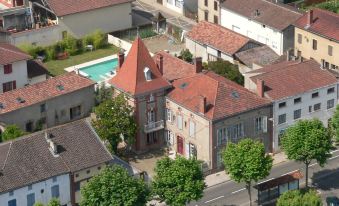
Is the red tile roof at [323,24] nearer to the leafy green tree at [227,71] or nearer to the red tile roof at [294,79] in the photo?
the red tile roof at [294,79]

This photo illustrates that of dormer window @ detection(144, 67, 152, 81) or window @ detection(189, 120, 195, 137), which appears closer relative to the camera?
window @ detection(189, 120, 195, 137)

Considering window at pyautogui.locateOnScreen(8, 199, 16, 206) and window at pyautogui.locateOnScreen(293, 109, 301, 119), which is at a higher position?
window at pyautogui.locateOnScreen(293, 109, 301, 119)

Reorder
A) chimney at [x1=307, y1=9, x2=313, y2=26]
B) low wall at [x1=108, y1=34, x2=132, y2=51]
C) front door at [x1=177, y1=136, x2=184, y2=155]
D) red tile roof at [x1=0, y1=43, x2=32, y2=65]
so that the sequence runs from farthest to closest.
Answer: low wall at [x1=108, y1=34, x2=132, y2=51]
chimney at [x1=307, y1=9, x2=313, y2=26]
red tile roof at [x1=0, y1=43, x2=32, y2=65]
front door at [x1=177, y1=136, x2=184, y2=155]

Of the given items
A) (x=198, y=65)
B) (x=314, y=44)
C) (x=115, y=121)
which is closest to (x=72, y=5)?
(x=198, y=65)

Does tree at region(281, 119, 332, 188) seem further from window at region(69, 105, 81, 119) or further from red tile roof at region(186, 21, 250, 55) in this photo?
window at region(69, 105, 81, 119)

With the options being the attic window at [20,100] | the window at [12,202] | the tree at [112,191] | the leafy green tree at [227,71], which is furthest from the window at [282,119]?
the window at [12,202]

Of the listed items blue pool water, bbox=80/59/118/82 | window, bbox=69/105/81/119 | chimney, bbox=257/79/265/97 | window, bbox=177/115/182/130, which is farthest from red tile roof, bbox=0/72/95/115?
chimney, bbox=257/79/265/97

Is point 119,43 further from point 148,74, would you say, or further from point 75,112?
point 148,74
